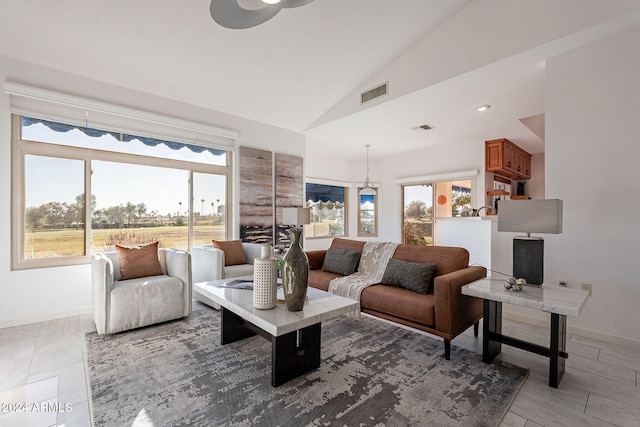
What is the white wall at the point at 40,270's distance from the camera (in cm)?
302

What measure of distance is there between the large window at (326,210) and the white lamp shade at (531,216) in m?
4.61

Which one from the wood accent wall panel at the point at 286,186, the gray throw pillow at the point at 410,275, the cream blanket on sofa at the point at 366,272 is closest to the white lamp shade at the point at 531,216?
the gray throw pillow at the point at 410,275

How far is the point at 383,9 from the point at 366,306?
116 inches

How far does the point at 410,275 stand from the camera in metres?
2.91

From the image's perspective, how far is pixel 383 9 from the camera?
2.96 meters

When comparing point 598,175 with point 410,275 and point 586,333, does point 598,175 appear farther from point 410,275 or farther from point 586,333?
point 410,275

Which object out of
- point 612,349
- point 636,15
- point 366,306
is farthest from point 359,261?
point 636,15

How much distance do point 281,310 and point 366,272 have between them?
173 cm

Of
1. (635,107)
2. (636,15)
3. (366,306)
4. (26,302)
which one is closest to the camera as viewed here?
(636,15)

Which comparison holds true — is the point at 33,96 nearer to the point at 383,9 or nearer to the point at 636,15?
the point at 383,9

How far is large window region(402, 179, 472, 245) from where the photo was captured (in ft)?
19.7

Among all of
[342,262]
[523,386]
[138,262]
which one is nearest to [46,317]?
[138,262]

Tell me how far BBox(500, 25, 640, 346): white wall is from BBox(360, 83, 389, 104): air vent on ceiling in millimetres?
1675

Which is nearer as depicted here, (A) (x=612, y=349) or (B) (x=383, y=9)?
(A) (x=612, y=349)
